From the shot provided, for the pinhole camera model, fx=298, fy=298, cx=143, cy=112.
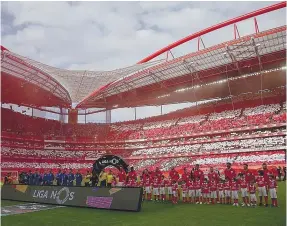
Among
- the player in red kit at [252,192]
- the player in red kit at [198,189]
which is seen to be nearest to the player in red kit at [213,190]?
the player in red kit at [198,189]

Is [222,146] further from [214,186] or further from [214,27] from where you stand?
[214,186]

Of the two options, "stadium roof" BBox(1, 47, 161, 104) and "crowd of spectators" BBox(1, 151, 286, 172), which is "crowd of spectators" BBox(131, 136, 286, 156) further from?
"stadium roof" BBox(1, 47, 161, 104)

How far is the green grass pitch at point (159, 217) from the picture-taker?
10734 millimetres

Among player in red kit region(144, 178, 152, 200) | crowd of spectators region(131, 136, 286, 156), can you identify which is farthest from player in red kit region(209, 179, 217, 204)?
crowd of spectators region(131, 136, 286, 156)

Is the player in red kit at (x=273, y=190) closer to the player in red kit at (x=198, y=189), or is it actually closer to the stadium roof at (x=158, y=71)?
the player in red kit at (x=198, y=189)

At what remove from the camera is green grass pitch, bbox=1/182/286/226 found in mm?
10734

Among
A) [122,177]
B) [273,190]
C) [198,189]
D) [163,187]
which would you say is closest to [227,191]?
[198,189]

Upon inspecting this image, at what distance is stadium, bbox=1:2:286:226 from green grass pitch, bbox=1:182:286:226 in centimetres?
1564

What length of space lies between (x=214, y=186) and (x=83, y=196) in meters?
6.99

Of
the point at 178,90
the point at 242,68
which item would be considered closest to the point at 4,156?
the point at 178,90

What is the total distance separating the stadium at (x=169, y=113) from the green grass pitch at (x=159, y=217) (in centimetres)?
1564

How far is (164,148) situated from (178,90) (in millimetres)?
10442

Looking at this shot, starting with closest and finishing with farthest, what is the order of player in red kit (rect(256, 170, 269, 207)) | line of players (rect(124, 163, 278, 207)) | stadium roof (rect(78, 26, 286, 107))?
player in red kit (rect(256, 170, 269, 207))
line of players (rect(124, 163, 278, 207))
stadium roof (rect(78, 26, 286, 107))

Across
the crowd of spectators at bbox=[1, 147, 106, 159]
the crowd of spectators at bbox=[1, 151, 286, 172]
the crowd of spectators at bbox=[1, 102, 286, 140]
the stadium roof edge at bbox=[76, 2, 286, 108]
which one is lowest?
the crowd of spectators at bbox=[1, 151, 286, 172]
